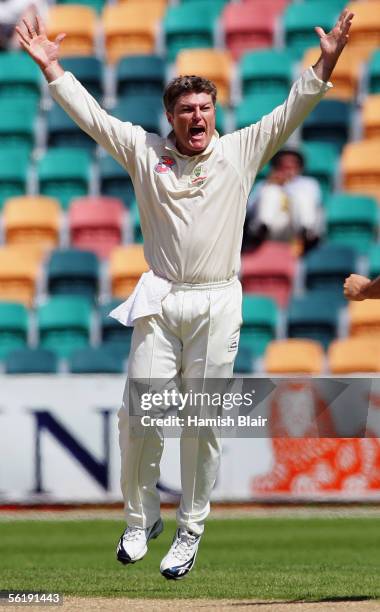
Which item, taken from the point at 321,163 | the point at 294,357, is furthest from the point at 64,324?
the point at 321,163

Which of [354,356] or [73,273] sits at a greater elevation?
[73,273]

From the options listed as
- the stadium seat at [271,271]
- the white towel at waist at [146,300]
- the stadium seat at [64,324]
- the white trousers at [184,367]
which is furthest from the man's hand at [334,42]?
the stadium seat at [64,324]

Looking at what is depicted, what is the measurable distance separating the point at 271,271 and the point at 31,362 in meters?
2.37

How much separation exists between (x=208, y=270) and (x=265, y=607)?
1.46m

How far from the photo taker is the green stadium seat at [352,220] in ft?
45.6

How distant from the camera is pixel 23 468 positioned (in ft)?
39.5

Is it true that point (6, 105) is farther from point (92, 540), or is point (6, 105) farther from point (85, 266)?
point (92, 540)

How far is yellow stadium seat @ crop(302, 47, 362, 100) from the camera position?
15.4 metres

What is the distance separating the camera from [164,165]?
21.3 feet

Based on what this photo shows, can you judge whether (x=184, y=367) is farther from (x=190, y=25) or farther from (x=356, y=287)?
(x=190, y=25)

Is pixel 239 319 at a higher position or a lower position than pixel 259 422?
higher

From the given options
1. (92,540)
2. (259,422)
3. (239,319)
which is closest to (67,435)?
(92,540)

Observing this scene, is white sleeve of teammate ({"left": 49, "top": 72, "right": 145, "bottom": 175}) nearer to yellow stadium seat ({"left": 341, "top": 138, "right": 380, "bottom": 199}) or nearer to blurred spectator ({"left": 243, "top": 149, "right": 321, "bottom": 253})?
blurred spectator ({"left": 243, "top": 149, "right": 321, "bottom": 253})

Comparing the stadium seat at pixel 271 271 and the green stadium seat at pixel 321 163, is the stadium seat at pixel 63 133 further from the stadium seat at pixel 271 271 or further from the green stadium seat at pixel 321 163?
the stadium seat at pixel 271 271
